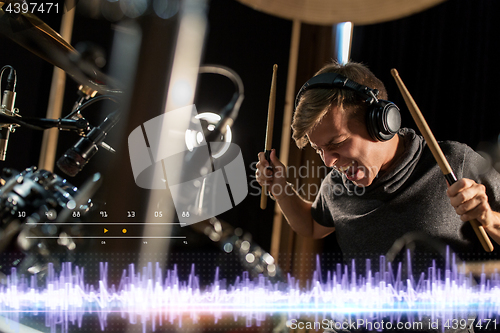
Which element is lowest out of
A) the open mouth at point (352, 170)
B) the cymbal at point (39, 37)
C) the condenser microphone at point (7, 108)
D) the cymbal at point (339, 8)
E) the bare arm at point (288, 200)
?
the bare arm at point (288, 200)

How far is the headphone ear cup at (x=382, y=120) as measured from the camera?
0.69m

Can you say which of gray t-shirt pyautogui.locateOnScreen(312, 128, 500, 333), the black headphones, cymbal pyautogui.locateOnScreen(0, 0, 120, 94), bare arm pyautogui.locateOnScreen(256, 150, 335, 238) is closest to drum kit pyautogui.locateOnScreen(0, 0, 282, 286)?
cymbal pyautogui.locateOnScreen(0, 0, 120, 94)

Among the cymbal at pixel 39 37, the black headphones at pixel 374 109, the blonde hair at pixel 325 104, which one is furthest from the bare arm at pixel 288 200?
the cymbal at pixel 39 37

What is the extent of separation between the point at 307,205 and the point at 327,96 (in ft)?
1.29

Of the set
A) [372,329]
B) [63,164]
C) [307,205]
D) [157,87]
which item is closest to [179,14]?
[157,87]

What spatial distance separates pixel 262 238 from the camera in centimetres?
138

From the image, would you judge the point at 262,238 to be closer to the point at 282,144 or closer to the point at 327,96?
the point at 282,144

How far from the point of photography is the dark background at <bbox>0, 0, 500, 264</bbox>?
1.31m

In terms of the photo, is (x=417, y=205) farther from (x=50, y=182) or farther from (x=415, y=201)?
(x=50, y=182)

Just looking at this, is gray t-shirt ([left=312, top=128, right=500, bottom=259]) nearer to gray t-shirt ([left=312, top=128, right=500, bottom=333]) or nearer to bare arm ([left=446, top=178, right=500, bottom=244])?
gray t-shirt ([left=312, top=128, right=500, bottom=333])

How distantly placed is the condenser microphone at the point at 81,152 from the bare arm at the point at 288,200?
42 cm

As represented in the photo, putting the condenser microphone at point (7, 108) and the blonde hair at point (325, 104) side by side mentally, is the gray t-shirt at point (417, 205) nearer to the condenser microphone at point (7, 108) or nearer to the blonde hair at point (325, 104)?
the blonde hair at point (325, 104)

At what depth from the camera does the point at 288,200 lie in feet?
3.08

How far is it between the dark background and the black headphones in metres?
0.66
